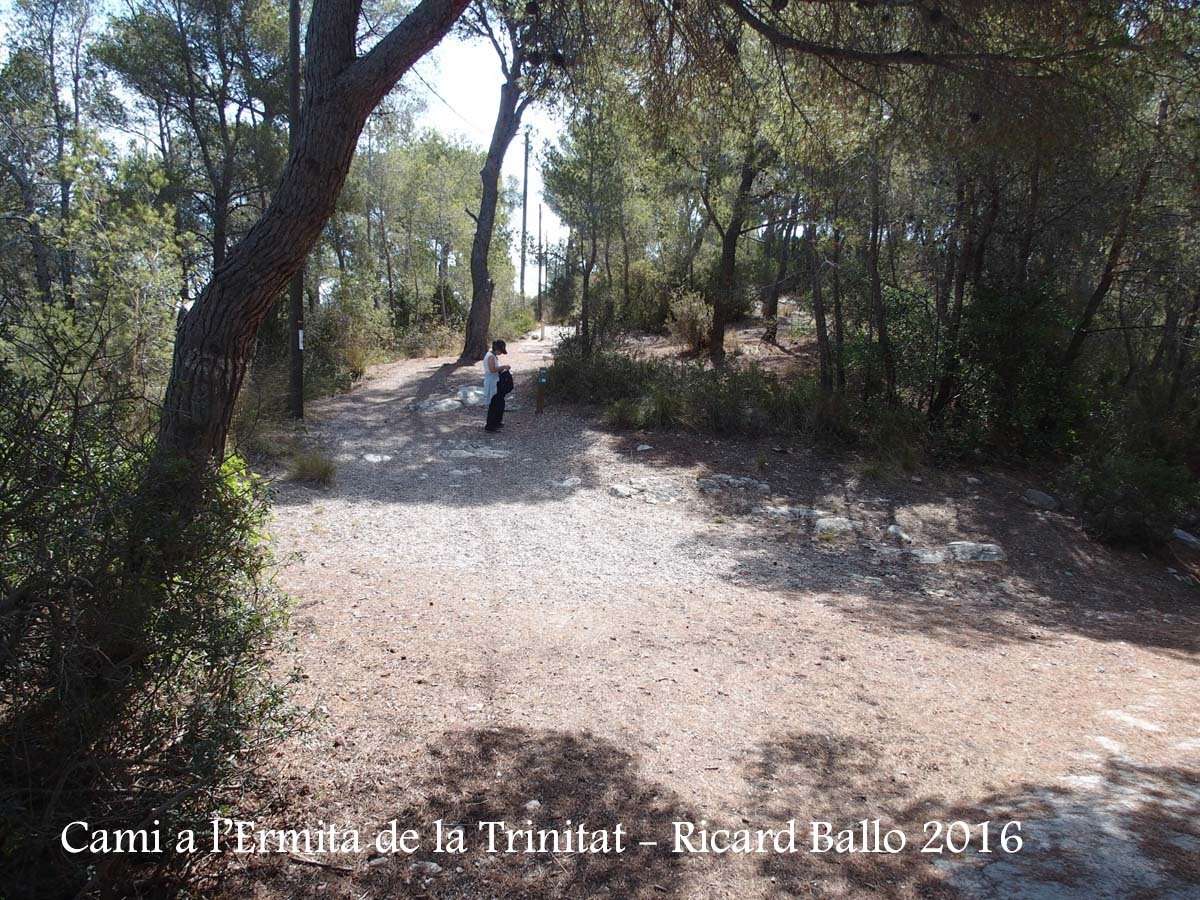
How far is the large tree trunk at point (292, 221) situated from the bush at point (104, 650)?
0.59 meters

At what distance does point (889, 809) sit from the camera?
9.95 ft

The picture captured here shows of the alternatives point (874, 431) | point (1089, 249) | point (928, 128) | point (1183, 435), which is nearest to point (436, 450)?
point (874, 431)

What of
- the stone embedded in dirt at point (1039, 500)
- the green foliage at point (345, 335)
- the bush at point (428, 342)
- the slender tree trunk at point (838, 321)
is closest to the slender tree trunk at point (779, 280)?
the slender tree trunk at point (838, 321)

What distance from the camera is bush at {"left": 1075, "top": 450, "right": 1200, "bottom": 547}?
8.71m

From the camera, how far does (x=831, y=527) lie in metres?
8.90

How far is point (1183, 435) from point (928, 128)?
360 inches

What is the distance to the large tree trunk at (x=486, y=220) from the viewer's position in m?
17.7

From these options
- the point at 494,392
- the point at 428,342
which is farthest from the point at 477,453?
the point at 428,342

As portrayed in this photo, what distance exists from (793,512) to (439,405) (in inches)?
304

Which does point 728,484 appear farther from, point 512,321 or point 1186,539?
point 512,321

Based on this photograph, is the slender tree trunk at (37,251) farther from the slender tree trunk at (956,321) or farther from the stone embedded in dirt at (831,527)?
the slender tree trunk at (956,321)

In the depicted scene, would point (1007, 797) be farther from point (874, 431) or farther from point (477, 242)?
point (477, 242)

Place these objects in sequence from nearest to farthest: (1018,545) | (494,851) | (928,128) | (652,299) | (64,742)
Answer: (64,742)
(494,851)
(928,128)
(1018,545)
(652,299)

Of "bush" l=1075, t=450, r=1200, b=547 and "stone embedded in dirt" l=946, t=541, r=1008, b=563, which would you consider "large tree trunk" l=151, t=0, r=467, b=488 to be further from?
"bush" l=1075, t=450, r=1200, b=547
